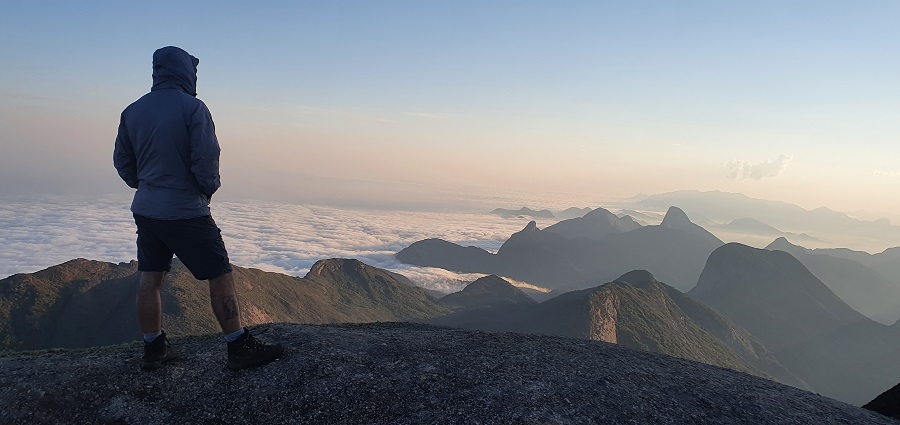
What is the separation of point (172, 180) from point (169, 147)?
43 cm

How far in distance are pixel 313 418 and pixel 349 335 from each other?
362 centimetres

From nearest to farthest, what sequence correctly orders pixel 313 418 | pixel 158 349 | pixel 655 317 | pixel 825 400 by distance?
1. pixel 313 418
2. pixel 158 349
3. pixel 825 400
4. pixel 655 317

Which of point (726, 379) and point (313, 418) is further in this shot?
point (726, 379)

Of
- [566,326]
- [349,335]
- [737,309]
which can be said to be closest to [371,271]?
[566,326]

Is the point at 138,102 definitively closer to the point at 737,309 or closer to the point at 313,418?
the point at 313,418

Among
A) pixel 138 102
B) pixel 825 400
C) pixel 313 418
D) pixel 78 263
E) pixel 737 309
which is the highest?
pixel 138 102

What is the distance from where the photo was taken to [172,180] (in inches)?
249

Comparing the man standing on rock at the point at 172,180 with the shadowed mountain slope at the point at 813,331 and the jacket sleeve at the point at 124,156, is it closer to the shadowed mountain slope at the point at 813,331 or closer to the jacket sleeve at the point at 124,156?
the jacket sleeve at the point at 124,156

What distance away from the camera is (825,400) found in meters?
9.45

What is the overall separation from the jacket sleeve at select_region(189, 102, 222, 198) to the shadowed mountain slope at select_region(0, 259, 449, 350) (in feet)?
313

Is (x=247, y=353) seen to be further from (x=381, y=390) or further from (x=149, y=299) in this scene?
(x=381, y=390)

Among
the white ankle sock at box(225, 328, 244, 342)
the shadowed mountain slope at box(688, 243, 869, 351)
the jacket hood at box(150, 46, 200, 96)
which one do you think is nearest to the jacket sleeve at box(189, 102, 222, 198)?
the jacket hood at box(150, 46, 200, 96)

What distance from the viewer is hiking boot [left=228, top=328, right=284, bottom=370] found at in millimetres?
7113

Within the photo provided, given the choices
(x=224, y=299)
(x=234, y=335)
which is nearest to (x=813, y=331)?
(x=234, y=335)
